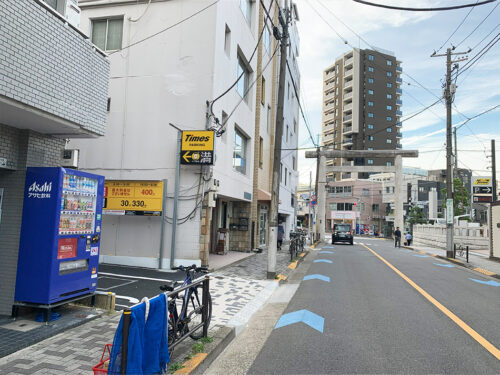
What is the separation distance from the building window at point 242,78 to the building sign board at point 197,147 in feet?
16.4

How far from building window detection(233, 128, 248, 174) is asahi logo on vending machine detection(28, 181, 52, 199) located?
1034 centimetres

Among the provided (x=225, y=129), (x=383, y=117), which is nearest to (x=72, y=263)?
(x=225, y=129)

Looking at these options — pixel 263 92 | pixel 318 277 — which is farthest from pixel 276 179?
pixel 263 92

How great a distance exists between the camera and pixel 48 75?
541 centimetres

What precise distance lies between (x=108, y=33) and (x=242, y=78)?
6236 millimetres

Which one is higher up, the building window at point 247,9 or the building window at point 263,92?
the building window at point 247,9

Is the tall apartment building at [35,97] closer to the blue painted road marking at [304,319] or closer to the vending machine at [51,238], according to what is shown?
the vending machine at [51,238]

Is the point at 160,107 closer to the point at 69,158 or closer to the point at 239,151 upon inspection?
the point at 239,151

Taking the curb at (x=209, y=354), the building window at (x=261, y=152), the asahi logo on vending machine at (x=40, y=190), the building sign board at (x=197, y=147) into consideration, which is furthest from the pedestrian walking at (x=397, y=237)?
the asahi logo on vending machine at (x=40, y=190)

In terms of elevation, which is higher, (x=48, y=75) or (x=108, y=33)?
(x=108, y=33)

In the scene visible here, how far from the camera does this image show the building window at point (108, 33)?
13.6 meters

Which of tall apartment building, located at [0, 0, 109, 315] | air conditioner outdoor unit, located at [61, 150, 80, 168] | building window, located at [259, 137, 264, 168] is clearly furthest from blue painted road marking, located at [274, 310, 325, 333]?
building window, located at [259, 137, 264, 168]

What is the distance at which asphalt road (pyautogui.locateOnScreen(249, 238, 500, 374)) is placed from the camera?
4.52 metres

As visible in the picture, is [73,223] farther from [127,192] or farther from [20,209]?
[127,192]
